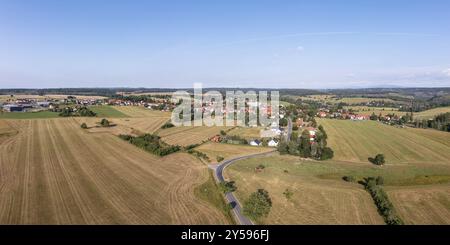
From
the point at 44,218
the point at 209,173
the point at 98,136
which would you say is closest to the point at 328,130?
the point at 209,173

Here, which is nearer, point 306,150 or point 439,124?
point 306,150

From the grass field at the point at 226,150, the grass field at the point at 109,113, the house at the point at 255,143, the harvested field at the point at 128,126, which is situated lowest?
the grass field at the point at 226,150

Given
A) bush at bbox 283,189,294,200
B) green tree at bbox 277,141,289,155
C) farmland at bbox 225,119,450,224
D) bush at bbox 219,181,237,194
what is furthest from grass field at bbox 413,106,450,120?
bush at bbox 219,181,237,194

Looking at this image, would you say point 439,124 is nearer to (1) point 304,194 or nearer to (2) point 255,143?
(2) point 255,143

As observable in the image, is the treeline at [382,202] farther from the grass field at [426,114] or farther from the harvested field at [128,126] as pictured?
the grass field at [426,114]

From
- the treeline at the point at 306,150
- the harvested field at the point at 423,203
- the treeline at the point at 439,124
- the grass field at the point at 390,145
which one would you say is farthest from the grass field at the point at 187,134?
the treeline at the point at 439,124

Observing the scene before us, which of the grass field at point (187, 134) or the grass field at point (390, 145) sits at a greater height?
the grass field at point (187, 134)

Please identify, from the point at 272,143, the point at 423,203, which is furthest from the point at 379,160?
the point at 272,143
